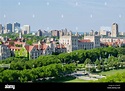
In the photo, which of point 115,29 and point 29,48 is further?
point 29,48

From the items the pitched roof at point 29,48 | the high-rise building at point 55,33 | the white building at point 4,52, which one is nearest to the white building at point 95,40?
the high-rise building at point 55,33

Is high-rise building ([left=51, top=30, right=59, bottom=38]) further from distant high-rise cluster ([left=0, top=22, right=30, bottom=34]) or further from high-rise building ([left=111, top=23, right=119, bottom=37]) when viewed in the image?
high-rise building ([left=111, top=23, right=119, bottom=37])

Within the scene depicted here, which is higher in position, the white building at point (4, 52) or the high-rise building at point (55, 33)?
the high-rise building at point (55, 33)

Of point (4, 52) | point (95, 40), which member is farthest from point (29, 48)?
point (95, 40)

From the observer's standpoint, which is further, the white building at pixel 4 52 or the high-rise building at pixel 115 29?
the white building at pixel 4 52

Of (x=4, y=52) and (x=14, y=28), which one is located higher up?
(x=14, y=28)

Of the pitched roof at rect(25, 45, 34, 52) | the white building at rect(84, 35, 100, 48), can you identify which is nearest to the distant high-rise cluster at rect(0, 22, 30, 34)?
the pitched roof at rect(25, 45, 34, 52)

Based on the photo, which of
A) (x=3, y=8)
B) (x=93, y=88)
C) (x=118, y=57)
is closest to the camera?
(x=93, y=88)

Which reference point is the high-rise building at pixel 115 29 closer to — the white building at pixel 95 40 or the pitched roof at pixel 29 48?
the white building at pixel 95 40

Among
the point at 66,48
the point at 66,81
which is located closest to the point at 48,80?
the point at 66,81

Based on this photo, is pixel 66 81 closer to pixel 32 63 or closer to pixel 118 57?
pixel 32 63

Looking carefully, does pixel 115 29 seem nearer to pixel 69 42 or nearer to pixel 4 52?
pixel 69 42
